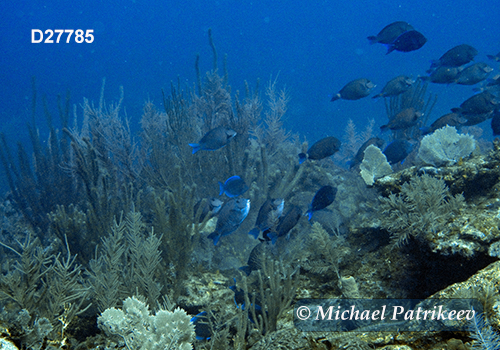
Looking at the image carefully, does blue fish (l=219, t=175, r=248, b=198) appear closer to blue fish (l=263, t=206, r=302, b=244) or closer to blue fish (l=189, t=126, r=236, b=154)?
blue fish (l=189, t=126, r=236, b=154)

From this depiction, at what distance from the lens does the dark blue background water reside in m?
79.9

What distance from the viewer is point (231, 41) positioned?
100688 mm

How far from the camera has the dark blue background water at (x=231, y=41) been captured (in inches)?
3147

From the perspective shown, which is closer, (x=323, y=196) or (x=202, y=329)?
(x=202, y=329)

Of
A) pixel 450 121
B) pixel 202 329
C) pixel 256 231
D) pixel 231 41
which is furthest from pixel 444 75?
pixel 231 41

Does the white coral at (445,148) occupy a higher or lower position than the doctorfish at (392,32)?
lower

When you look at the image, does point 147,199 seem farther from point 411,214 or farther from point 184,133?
point 411,214

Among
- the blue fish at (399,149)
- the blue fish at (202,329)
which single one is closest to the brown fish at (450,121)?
the blue fish at (399,149)

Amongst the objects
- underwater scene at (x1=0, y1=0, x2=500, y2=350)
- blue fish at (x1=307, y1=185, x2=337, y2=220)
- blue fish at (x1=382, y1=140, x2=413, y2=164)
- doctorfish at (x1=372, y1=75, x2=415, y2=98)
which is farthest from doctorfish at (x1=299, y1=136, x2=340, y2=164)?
doctorfish at (x1=372, y1=75, x2=415, y2=98)

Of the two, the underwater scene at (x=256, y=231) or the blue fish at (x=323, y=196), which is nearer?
the underwater scene at (x=256, y=231)

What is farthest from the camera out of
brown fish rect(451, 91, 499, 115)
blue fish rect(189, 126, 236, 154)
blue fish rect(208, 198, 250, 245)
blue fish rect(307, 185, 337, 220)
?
brown fish rect(451, 91, 499, 115)

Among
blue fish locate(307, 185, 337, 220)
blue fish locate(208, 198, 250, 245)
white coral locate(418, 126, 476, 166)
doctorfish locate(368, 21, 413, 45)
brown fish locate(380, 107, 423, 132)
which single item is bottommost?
blue fish locate(208, 198, 250, 245)

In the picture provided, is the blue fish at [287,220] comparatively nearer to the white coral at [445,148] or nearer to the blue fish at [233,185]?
the blue fish at [233,185]

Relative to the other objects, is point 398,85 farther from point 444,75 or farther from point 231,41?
point 231,41
